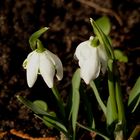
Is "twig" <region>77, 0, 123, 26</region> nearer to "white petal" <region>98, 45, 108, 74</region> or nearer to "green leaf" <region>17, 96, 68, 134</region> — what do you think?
"green leaf" <region>17, 96, 68, 134</region>

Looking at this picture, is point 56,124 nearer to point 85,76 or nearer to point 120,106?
point 120,106

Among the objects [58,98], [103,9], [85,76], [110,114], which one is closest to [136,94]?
[110,114]

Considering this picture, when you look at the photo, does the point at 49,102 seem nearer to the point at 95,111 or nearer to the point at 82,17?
the point at 95,111

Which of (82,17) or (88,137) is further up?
(82,17)

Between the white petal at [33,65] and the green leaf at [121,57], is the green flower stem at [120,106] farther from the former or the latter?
the green leaf at [121,57]

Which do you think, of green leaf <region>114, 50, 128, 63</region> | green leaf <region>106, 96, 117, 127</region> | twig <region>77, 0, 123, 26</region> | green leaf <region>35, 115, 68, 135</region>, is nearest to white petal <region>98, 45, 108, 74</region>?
green leaf <region>106, 96, 117, 127</region>

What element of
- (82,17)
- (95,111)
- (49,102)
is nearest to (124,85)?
(95,111)
